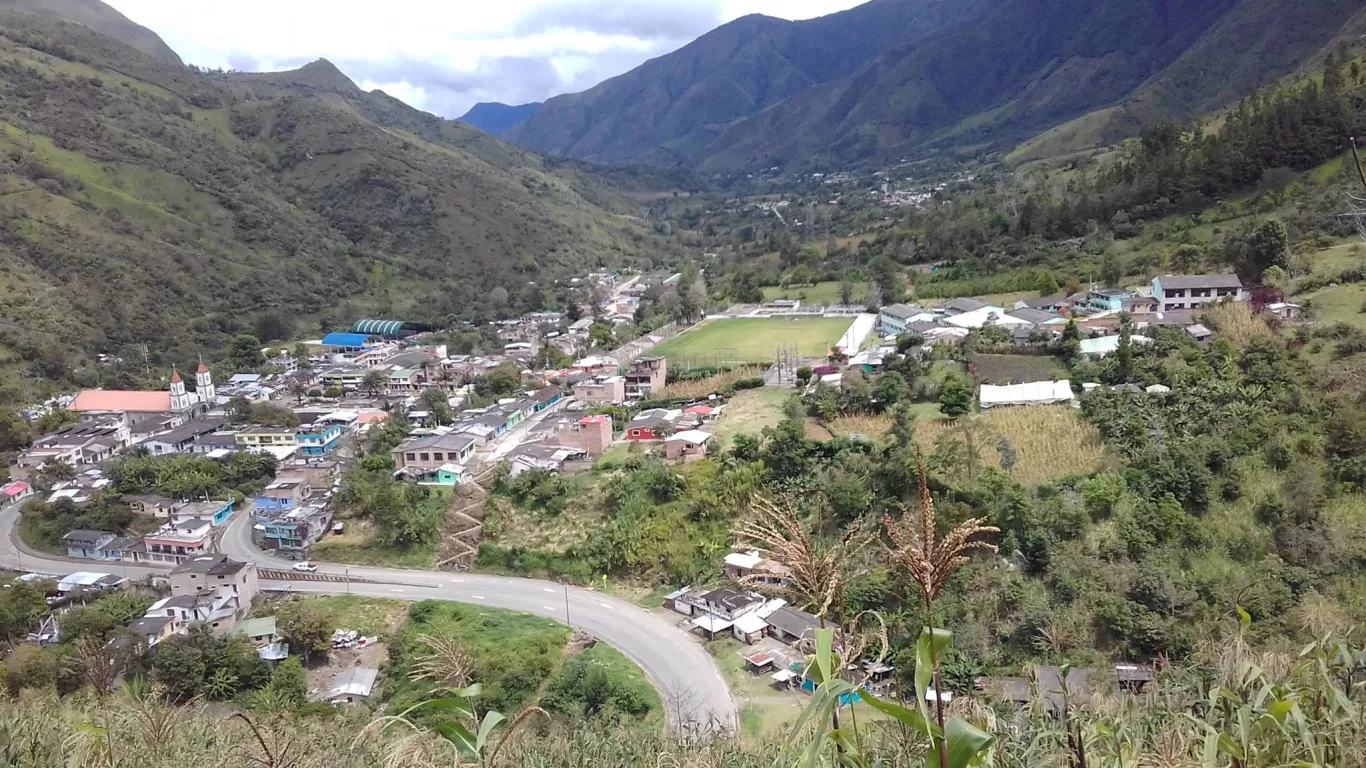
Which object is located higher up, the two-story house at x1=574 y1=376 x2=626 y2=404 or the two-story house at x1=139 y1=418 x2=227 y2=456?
the two-story house at x1=574 y1=376 x2=626 y2=404

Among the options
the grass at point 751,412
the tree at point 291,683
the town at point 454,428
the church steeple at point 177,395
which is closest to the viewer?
the tree at point 291,683

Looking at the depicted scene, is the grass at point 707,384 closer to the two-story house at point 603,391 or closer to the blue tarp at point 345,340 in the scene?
the two-story house at point 603,391

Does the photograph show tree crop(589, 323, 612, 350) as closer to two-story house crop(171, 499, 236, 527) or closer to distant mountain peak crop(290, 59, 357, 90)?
two-story house crop(171, 499, 236, 527)

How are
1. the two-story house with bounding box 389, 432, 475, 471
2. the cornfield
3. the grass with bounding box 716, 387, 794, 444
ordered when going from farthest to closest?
the two-story house with bounding box 389, 432, 475, 471 < the grass with bounding box 716, 387, 794, 444 < the cornfield

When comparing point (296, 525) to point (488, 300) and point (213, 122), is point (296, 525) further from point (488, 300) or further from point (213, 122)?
point (213, 122)

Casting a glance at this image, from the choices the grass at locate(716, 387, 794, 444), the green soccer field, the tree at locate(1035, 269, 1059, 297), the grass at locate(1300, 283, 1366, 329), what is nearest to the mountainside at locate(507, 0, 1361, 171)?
the tree at locate(1035, 269, 1059, 297)

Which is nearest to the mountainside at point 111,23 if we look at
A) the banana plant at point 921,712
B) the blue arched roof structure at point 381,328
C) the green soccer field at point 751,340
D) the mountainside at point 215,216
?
the mountainside at point 215,216

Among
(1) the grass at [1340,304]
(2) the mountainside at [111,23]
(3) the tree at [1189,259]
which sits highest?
(2) the mountainside at [111,23]
